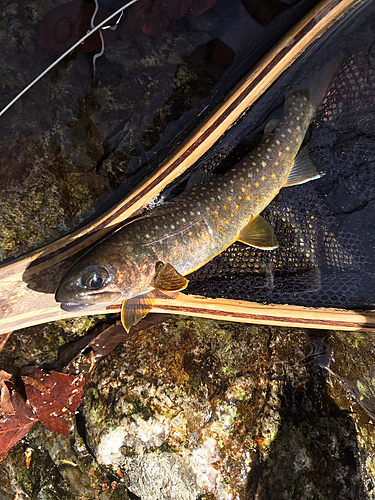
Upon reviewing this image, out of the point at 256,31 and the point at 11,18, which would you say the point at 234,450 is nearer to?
the point at 256,31

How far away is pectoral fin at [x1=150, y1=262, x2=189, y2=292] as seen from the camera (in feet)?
8.46

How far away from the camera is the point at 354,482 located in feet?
8.95

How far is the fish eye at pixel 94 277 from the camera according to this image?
8.05ft

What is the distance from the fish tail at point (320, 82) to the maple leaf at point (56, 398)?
11.4ft

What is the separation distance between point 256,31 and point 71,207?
95.3 inches

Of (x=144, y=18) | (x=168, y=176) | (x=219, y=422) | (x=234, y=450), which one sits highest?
(x=144, y=18)

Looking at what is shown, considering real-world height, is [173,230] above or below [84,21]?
below

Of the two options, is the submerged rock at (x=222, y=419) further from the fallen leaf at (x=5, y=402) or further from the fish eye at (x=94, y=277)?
the fish eye at (x=94, y=277)

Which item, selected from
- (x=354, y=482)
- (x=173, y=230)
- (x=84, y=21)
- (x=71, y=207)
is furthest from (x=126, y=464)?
(x=84, y=21)

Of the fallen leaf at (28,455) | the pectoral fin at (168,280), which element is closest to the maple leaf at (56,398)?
the fallen leaf at (28,455)

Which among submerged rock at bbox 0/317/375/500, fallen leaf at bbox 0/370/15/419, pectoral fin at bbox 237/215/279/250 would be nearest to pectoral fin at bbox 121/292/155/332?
submerged rock at bbox 0/317/375/500

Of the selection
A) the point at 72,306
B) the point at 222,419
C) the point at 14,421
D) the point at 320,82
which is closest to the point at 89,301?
the point at 72,306

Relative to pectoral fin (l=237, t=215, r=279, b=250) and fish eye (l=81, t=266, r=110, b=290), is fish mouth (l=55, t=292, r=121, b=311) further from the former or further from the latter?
pectoral fin (l=237, t=215, r=279, b=250)

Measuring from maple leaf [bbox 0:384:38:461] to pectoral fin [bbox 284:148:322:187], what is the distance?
3390mm
